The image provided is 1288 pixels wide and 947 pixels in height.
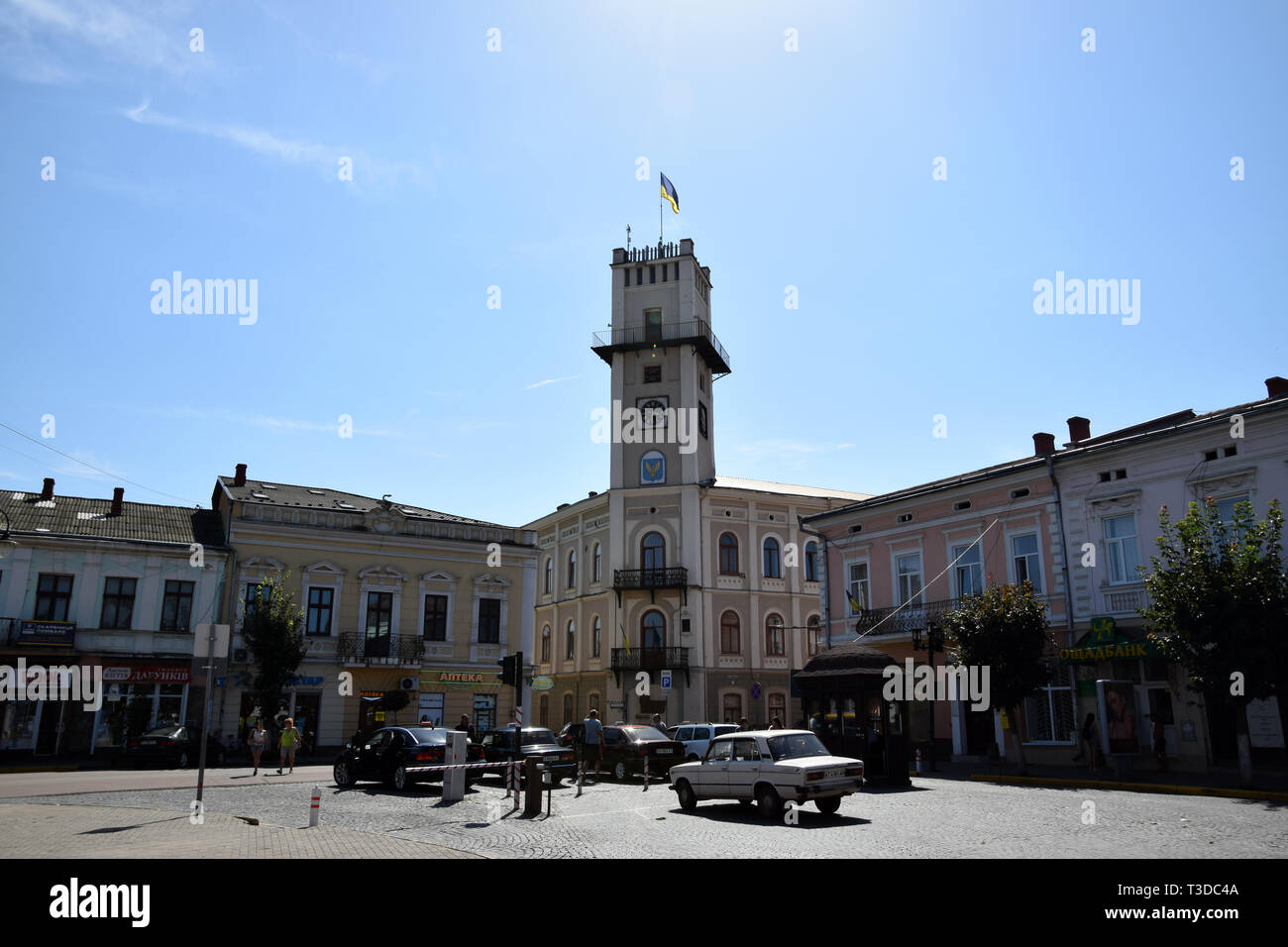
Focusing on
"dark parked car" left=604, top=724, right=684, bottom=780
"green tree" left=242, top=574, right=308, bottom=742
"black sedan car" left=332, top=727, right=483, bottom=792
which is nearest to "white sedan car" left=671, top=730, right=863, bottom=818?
"black sedan car" left=332, top=727, right=483, bottom=792

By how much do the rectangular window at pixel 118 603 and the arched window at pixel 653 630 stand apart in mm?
22341

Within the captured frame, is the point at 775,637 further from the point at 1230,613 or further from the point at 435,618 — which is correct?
the point at 1230,613

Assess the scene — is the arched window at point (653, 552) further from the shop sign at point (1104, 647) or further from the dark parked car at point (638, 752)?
the shop sign at point (1104, 647)

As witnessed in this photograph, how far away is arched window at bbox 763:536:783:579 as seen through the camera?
155ft

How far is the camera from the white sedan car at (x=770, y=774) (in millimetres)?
15211

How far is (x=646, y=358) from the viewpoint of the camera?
48875mm

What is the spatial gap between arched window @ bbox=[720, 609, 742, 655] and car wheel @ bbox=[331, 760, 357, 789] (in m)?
25.1

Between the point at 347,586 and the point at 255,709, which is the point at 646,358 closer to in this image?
the point at 347,586

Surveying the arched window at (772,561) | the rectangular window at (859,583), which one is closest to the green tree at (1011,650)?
the rectangular window at (859,583)

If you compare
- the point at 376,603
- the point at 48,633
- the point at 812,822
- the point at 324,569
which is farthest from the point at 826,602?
the point at 48,633

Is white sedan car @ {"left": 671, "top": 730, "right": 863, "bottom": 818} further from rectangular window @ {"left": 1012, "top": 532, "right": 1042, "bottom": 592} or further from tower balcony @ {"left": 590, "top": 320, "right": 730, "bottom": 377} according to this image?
tower balcony @ {"left": 590, "top": 320, "right": 730, "bottom": 377}

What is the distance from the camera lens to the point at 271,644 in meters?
33.2
